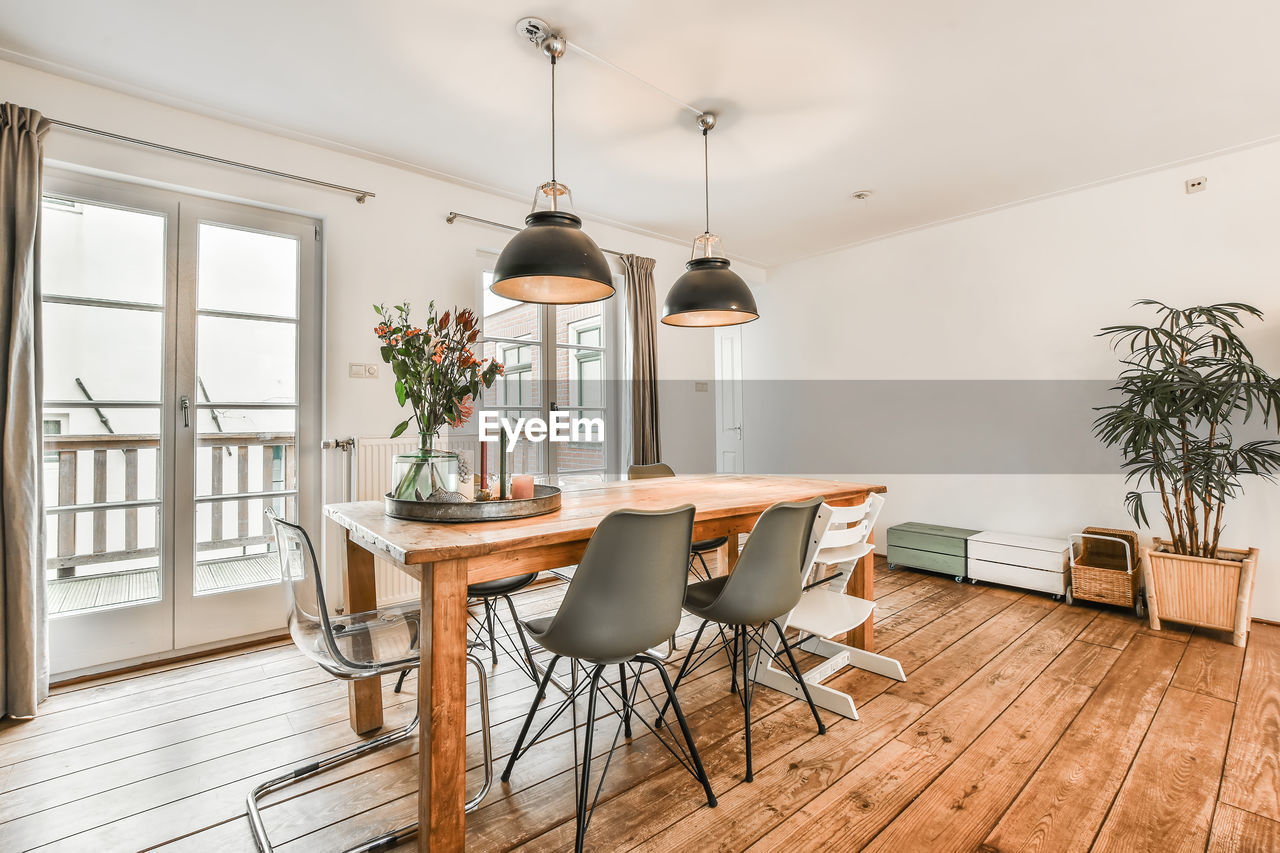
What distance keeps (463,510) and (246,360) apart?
2.05 meters

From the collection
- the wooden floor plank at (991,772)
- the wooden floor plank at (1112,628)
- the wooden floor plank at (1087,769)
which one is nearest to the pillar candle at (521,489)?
the wooden floor plank at (991,772)

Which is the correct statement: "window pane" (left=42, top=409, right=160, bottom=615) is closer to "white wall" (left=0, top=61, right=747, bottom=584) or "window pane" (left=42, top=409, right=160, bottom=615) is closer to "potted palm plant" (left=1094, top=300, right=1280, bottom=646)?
"white wall" (left=0, top=61, right=747, bottom=584)

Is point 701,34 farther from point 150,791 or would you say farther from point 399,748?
point 150,791

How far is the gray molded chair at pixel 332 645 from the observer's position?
1.55 meters

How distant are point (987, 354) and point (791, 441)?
1.85 meters

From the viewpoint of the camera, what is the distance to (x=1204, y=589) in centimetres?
296

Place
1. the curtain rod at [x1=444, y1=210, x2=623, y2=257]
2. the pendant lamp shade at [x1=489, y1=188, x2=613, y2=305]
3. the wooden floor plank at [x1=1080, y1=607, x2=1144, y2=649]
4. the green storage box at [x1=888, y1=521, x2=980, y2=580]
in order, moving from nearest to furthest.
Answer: the pendant lamp shade at [x1=489, y1=188, x2=613, y2=305] < the wooden floor plank at [x1=1080, y1=607, x2=1144, y2=649] < the curtain rod at [x1=444, y1=210, x2=623, y2=257] < the green storage box at [x1=888, y1=521, x2=980, y2=580]

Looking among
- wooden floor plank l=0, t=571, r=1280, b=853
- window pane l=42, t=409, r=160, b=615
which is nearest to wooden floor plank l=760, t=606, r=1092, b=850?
wooden floor plank l=0, t=571, r=1280, b=853

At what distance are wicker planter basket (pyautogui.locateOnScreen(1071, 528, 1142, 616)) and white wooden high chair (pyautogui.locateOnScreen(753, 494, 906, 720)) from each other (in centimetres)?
171

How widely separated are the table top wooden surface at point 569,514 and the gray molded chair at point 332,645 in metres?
0.17

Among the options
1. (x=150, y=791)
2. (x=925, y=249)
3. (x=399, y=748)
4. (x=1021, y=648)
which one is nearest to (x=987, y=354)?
(x=925, y=249)

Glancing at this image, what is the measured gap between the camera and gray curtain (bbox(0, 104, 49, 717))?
219cm

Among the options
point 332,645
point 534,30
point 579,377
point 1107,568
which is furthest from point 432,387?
point 1107,568

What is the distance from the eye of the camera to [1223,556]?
309 centimetres
